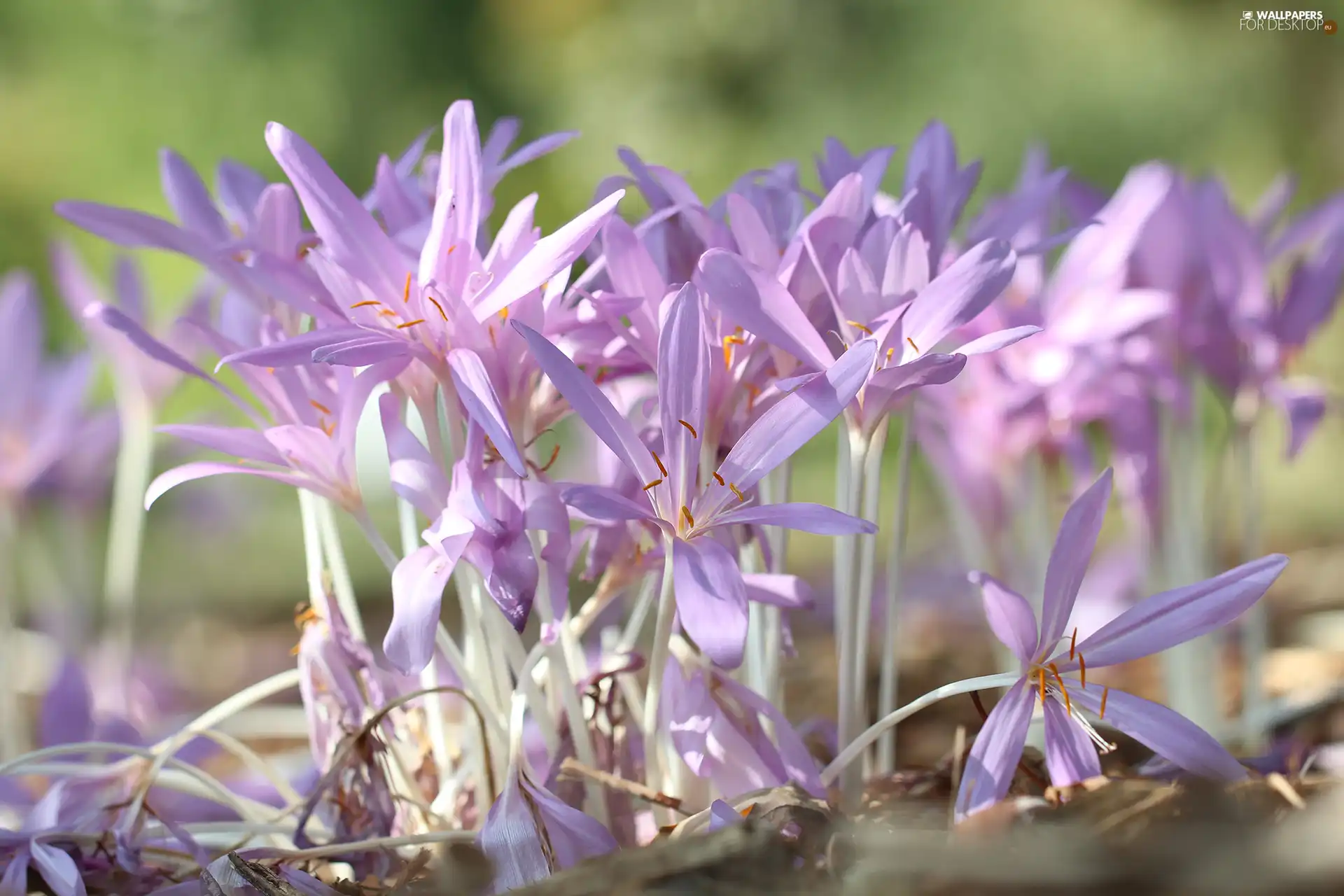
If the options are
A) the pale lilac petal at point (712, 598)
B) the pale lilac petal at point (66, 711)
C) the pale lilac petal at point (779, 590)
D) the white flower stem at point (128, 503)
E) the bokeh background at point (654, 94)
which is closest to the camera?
the pale lilac petal at point (712, 598)

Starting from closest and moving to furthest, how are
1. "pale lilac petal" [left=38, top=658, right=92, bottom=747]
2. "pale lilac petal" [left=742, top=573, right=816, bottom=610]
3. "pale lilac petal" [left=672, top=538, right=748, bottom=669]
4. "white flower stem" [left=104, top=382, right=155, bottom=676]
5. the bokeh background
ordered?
1. "pale lilac petal" [left=672, top=538, right=748, bottom=669]
2. "pale lilac petal" [left=742, top=573, right=816, bottom=610]
3. "pale lilac petal" [left=38, top=658, right=92, bottom=747]
4. "white flower stem" [left=104, top=382, right=155, bottom=676]
5. the bokeh background

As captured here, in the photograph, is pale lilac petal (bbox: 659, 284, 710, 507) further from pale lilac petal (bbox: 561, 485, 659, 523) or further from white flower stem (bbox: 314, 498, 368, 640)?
white flower stem (bbox: 314, 498, 368, 640)

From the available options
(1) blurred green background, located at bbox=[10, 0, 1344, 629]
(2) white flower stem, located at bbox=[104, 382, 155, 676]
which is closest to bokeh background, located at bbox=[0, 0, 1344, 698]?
(1) blurred green background, located at bbox=[10, 0, 1344, 629]

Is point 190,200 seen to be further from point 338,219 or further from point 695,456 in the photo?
point 695,456

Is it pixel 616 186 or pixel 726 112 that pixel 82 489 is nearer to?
pixel 616 186

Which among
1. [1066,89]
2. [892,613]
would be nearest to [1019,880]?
[892,613]

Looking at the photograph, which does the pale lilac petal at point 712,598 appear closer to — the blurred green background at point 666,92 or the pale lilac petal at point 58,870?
the pale lilac petal at point 58,870

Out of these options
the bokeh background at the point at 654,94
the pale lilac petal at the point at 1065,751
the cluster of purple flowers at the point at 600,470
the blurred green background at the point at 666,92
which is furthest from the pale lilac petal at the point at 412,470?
the blurred green background at the point at 666,92
